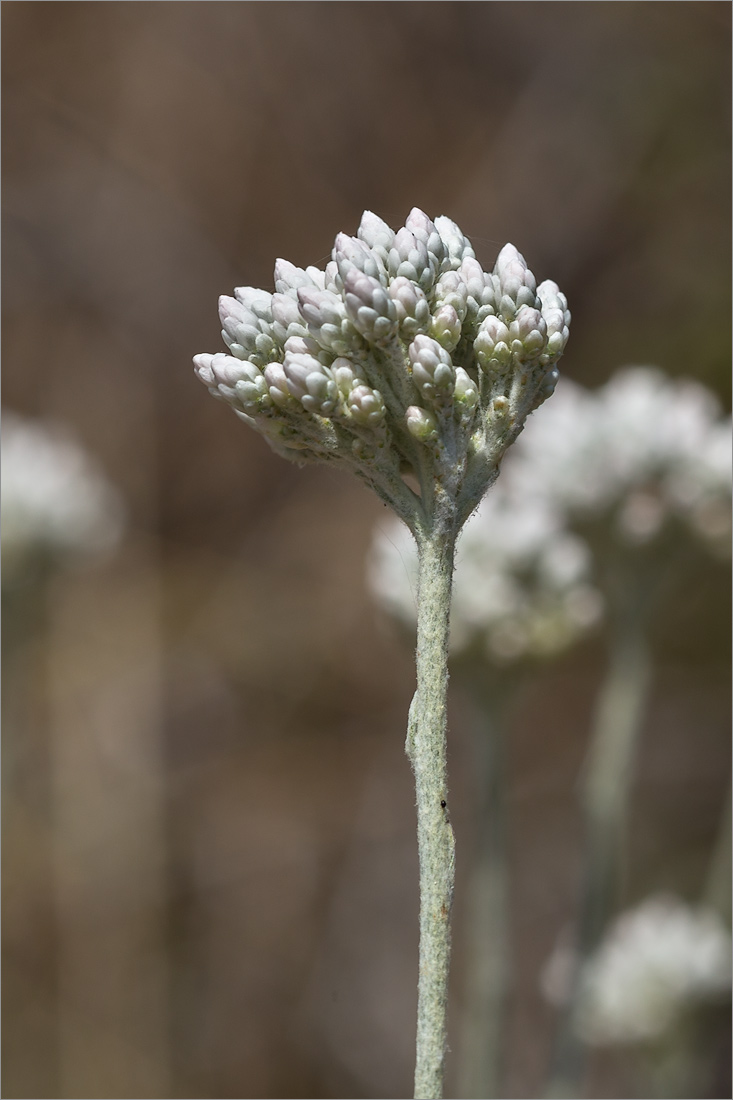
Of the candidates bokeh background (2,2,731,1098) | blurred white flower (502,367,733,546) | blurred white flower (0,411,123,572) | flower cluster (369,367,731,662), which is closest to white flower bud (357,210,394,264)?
flower cluster (369,367,731,662)

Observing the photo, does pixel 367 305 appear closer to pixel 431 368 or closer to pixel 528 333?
pixel 431 368

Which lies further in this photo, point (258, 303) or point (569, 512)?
point (569, 512)

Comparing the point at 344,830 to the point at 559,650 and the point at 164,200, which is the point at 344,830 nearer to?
the point at 559,650

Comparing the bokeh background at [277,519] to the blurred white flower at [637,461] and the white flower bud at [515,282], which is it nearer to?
the blurred white flower at [637,461]

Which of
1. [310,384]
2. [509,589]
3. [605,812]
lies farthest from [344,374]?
[605,812]

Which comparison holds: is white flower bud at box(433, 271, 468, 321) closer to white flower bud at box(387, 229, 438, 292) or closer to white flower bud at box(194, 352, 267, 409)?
white flower bud at box(387, 229, 438, 292)

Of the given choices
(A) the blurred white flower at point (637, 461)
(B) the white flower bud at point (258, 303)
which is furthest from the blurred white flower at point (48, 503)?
(B) the white flower bud at point (258, 303)

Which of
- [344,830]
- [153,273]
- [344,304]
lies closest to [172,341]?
[153,273]
